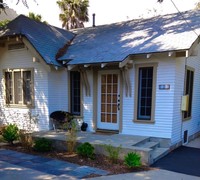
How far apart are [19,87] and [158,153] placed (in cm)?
682

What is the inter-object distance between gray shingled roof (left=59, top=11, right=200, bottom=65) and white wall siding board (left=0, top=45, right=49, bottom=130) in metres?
1.27

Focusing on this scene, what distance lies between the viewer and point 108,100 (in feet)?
28.5

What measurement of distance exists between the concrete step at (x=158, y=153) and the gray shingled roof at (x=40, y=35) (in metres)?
5.10

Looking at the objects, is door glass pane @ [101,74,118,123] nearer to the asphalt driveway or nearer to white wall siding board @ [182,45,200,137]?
the asphalt driveway

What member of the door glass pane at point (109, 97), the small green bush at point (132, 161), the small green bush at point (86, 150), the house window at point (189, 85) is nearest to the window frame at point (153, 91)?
the door glass pane at point (109, 97)

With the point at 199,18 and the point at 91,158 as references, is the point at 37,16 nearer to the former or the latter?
the point at 199,18

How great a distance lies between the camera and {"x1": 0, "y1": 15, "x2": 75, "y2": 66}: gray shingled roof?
345 inches

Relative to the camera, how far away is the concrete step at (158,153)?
613cm

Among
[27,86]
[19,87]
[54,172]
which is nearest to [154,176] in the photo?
[54,172]

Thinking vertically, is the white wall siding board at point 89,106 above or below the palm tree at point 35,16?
below

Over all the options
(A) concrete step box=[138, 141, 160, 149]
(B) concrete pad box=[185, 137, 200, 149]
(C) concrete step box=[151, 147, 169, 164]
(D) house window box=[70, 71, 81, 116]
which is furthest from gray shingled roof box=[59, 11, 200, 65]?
(B) concrete pad box=[185, 137, 200, 149]

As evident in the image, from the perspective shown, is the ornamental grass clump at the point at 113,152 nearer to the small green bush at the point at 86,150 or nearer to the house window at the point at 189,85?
the small green bush at the point at 86,150

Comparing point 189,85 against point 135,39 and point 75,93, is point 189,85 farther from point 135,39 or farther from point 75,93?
point 75,93

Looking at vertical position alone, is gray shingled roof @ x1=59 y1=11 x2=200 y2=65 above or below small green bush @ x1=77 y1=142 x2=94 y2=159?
above
